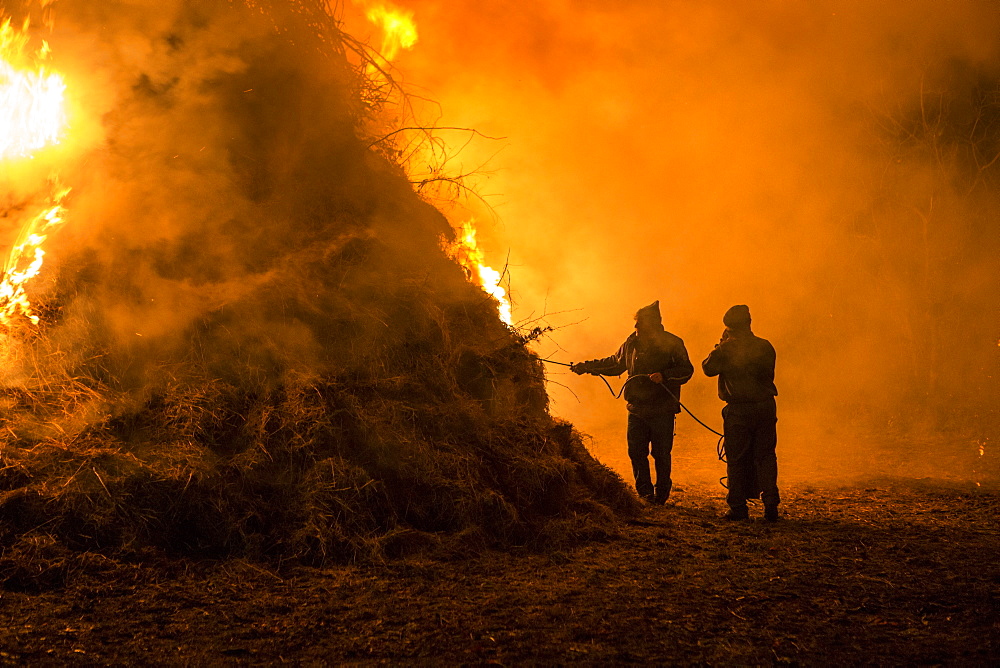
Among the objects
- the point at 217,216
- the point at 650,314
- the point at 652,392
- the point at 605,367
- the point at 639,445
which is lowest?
the point at 639,445

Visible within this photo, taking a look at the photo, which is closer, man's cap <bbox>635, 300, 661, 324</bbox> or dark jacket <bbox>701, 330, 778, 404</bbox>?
dark jacket <bbox>701, 330, 778, 404</bbox>

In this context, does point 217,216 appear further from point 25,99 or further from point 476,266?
point 476,266

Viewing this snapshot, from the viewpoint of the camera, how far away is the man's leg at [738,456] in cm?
636

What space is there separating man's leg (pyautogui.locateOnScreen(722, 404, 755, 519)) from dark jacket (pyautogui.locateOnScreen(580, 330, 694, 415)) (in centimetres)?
66

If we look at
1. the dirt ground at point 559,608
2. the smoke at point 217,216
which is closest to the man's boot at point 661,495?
the dirt ground at point 559,608

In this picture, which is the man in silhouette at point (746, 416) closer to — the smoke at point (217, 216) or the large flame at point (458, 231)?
the large flame at point (458, 231)

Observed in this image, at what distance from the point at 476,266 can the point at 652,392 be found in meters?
2.08

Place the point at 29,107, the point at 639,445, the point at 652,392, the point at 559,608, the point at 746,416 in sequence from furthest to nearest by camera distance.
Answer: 1. the point at 639,445
2. the point at 652,392
3. the point at 746,416
4. the point at 29,107
5. the point at 559,608

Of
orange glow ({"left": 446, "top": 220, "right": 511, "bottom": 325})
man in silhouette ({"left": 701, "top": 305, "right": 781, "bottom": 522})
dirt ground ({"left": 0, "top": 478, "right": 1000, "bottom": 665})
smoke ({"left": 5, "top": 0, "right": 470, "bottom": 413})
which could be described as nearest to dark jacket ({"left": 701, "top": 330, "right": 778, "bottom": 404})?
man in silhouette ({"left": 701, "top": 305, "right": 781, "bottom": 522})

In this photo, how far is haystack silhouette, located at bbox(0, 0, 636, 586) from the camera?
15.1ft

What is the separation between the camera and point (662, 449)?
6.97 meters

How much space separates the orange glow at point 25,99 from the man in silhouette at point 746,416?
557cm

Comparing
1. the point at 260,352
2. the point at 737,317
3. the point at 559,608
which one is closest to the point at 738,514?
the point at 737,317

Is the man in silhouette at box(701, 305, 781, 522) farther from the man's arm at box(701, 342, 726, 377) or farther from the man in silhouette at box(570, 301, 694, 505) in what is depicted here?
the man in silhouette at box(570, 301, 694, 505)
